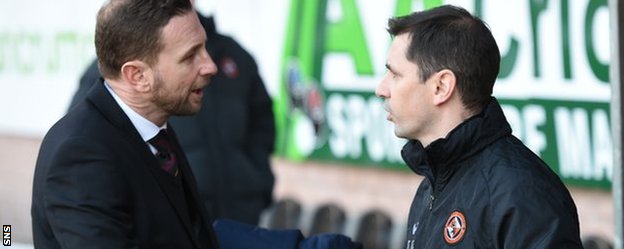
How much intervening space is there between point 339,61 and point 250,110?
1.32 m

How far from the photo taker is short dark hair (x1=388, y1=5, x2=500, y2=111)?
3064 millimetres

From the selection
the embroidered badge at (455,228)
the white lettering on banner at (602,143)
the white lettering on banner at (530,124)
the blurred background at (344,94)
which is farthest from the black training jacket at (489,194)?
the white lettering on banner at (530,124)

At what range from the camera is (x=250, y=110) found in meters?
5.98

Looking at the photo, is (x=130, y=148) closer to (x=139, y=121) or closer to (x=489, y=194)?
(x=139, y=121)

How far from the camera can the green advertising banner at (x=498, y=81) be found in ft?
20.1

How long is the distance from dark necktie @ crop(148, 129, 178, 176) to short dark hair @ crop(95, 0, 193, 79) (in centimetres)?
22

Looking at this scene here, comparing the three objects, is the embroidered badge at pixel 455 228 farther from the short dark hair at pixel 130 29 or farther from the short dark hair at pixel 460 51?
the short dark hair at pixel 130 29

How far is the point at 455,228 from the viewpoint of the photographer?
9.83 feet

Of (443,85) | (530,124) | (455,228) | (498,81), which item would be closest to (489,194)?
Result: (455,228)

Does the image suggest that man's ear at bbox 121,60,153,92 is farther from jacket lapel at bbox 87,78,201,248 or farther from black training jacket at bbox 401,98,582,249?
black training jacket at bbox 401,98,582,249

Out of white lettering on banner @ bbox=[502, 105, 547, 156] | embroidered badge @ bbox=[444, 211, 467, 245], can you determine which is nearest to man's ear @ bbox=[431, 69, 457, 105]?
embroidered badge @ bbox=[444, 211, 467, 245]

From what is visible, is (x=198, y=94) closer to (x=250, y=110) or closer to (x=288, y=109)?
(x=250, y=110)

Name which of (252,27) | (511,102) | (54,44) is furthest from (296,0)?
(54,44)

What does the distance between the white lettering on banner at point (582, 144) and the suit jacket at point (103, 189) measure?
125 inches
